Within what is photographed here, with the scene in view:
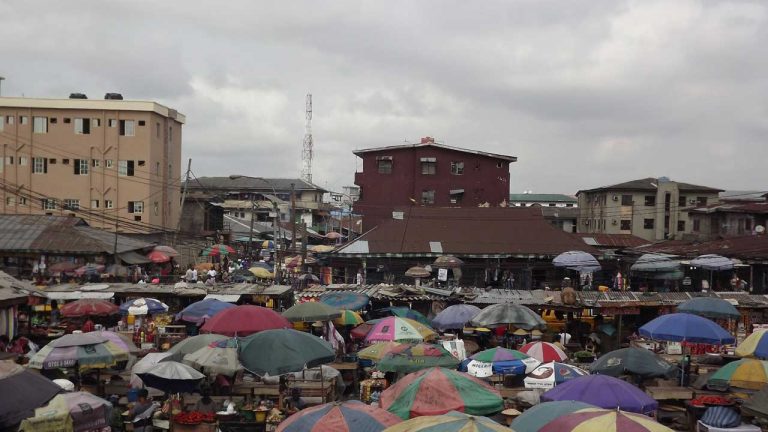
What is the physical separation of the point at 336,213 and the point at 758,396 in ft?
297

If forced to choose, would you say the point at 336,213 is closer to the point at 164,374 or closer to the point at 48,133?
the point at 48,133

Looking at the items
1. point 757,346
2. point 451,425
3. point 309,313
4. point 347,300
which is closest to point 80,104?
point 347,300

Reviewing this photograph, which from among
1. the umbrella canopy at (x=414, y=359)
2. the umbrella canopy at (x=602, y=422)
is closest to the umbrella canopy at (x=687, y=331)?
the umbrella canopy at (x=414, y=359)

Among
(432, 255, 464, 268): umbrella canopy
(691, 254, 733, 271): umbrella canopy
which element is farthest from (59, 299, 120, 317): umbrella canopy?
(691, 254, 733, 271): umbrella canopy

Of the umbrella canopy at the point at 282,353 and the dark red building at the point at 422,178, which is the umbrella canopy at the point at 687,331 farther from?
the dark red building at the point at 422,178

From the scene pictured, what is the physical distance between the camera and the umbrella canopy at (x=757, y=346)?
17.0 m

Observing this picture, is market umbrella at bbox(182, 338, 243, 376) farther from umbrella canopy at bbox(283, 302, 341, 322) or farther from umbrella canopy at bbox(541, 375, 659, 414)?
umbrella canopy at bbox(541, 375, 659, 414)

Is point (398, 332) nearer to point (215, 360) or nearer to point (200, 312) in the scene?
point (215, 360)

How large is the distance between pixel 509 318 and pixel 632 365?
18.4ft

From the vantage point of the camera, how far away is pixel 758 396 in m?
12.9

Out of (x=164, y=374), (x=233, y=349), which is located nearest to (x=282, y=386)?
(x=233, y=349)

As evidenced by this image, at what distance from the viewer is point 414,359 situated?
54.7 ft

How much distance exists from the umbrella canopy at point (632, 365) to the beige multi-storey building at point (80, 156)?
150ft

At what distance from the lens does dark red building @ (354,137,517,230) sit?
61.2 m
